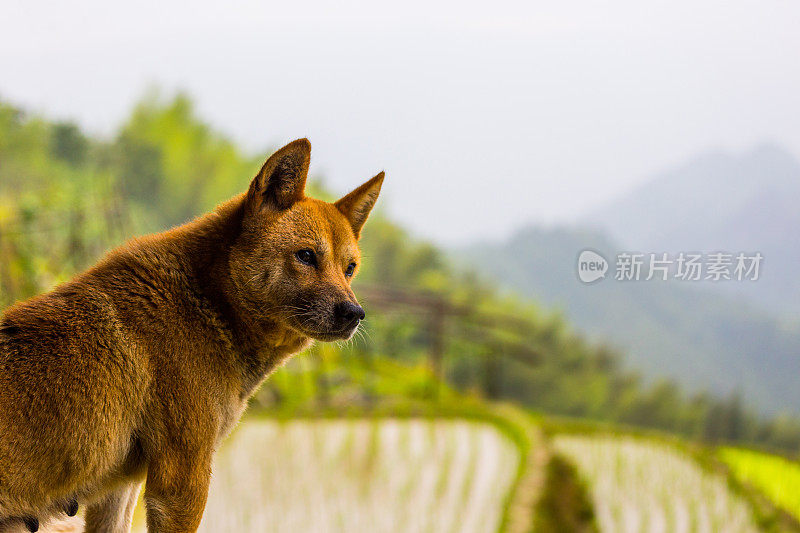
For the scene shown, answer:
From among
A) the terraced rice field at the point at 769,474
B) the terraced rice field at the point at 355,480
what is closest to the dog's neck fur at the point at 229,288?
the terraced rice field at the point at 355,480

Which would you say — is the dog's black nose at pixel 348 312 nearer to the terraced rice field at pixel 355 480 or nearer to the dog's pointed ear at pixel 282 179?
the dog's pointed ear at pixel 282 179

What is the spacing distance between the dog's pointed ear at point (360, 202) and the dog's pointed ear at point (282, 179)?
176mm

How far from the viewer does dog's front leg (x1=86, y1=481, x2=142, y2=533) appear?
8.08ft

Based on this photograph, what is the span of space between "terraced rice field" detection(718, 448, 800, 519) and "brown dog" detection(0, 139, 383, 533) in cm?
496

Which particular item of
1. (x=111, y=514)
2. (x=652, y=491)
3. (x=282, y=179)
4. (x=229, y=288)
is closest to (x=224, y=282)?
(x=229, y=288)

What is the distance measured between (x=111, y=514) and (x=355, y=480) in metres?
2.59

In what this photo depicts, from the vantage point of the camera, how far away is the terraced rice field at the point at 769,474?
247 inches

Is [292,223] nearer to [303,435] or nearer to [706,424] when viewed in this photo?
[303,435]

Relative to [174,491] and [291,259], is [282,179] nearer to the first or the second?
[291,259]

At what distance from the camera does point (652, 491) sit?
6.19 metres

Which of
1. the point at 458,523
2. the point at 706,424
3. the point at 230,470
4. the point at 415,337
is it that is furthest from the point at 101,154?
the point at 706,424

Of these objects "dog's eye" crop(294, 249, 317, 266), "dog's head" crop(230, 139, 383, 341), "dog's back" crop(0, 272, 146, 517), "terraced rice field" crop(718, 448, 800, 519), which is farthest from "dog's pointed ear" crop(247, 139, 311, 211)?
"terraced rice field" crop(718, 448, 800, 519)

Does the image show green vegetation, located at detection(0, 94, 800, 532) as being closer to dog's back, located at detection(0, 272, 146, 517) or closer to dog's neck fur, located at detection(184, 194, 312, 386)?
dog's neck fur, located at detection(184, 194, 312, 386)

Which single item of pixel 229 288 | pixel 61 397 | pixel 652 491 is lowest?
pixel 652 491
